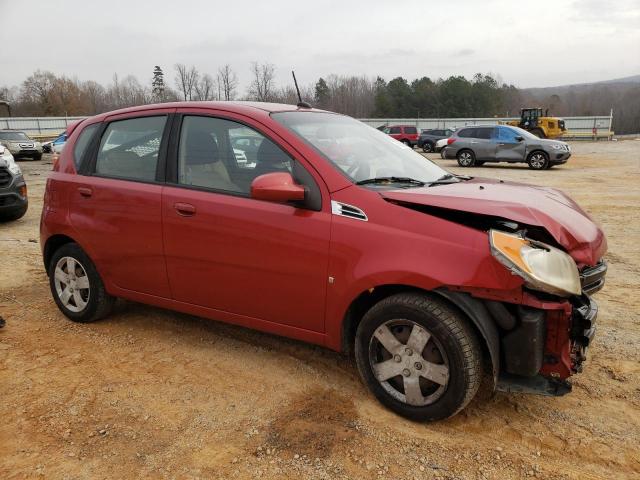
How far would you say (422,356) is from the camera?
8.77ft

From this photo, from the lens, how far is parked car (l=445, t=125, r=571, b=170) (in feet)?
60.0

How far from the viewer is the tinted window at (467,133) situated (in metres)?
20.2

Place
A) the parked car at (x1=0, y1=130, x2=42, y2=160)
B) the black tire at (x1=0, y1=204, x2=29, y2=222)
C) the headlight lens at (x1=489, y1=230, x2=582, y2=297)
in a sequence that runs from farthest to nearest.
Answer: the parked car at (x1=0, y1=130, x2=42, y2=160) → the black tire at (x1=0, y1=204, x2=29, y2=222) → the headlight lens at (x1=489, y1=230, x2=582, y2=297)

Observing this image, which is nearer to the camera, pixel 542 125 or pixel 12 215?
pixel 12 215

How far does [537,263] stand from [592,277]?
1.81 feet

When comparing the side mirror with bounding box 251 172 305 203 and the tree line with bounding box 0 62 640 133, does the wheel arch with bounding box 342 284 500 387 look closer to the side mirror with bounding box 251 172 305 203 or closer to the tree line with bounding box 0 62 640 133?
the side mirror with bounding box 251 172 305 203

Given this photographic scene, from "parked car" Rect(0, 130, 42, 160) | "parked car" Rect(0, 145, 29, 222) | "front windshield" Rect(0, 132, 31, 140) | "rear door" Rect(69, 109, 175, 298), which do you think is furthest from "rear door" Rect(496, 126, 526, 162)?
"front windshield" Rect(0, 132, 31, 140)

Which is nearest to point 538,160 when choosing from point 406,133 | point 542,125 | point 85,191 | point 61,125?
point 406,133

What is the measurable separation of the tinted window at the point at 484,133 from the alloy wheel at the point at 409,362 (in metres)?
18.6

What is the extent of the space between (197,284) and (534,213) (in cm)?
216

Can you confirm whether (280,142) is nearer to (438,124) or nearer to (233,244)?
(233,244)

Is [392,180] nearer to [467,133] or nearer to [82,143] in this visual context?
[82,143]

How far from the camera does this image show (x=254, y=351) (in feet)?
12.0

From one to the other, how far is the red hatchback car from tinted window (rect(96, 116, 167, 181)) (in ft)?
0.04
